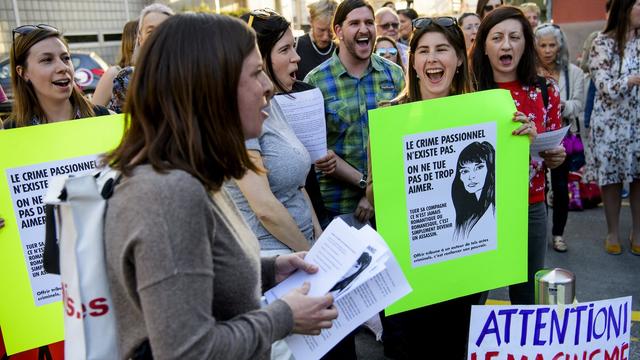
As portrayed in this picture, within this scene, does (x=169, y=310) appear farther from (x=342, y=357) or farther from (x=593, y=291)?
(x=593, y=291)

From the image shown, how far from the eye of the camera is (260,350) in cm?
127

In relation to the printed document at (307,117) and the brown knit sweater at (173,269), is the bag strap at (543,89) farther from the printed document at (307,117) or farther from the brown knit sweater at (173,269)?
the brown knit sweater at (173,269)

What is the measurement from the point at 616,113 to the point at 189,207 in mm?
4582

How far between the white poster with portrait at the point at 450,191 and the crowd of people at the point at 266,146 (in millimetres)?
21

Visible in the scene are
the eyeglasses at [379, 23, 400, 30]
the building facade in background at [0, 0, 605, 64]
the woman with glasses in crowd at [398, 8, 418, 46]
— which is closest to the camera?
the eyeglasses at [379, 23, 400, 30]

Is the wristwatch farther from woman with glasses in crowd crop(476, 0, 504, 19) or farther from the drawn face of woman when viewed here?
woman with glasses in crowd crop(476, 0, 504, 19)

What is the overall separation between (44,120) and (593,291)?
3.79 m

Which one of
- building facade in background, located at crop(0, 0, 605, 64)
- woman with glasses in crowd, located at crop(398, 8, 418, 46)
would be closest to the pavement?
woman with glasses in crowd, located at crop(398, 8, 418, 46)

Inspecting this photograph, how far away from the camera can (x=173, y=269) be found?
1108mm

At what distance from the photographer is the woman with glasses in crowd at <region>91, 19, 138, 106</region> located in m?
4.11

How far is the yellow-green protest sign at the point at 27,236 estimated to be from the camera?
2146mm

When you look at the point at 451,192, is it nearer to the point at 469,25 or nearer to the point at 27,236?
the point at 27,236

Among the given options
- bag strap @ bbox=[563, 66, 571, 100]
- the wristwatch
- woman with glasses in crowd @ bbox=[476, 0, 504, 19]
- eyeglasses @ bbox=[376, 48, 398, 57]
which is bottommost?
the wristwatch

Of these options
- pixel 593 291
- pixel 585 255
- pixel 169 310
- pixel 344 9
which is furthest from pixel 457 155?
pixel 585 255
